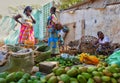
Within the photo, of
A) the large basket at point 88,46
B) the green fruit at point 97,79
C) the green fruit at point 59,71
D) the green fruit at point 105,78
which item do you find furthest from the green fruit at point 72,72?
the large basket at point 88,46

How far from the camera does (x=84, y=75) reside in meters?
3.49

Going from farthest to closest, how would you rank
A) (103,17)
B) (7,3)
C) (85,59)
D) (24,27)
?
(7,3) < (103,17) < (24,27) < (85,59)

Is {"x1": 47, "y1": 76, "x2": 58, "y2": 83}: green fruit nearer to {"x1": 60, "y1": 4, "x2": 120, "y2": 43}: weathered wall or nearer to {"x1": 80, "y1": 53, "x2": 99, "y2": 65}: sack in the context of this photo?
{"x1": 80, "y1": 53, "x2": 99, "y2": 65}: sack

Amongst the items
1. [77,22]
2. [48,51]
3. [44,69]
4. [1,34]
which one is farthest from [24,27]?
[1,34]

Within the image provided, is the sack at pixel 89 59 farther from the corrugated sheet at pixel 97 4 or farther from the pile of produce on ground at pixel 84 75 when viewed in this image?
the corrugated sheet at pixel 97 4

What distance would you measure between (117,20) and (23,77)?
756cm

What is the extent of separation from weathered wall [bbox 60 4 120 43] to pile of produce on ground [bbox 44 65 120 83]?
6.69 metres

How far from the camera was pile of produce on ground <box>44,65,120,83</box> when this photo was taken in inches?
132

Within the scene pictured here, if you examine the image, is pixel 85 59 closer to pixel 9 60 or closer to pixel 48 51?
pixel 48 51

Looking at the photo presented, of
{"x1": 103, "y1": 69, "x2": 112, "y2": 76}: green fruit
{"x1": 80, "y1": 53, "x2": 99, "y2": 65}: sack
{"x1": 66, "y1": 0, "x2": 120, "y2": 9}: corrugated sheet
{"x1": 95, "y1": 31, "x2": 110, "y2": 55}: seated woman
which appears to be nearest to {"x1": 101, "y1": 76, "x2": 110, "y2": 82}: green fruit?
{"x1": 103, "y1": 69, "x2": 112, "y2": 76}: green fruit

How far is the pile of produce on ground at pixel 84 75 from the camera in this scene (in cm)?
336

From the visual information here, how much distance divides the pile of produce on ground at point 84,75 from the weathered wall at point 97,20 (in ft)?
22.0

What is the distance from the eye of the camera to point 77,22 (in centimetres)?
1279

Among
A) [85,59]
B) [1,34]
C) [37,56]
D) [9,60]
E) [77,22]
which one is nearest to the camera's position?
[9,60]
